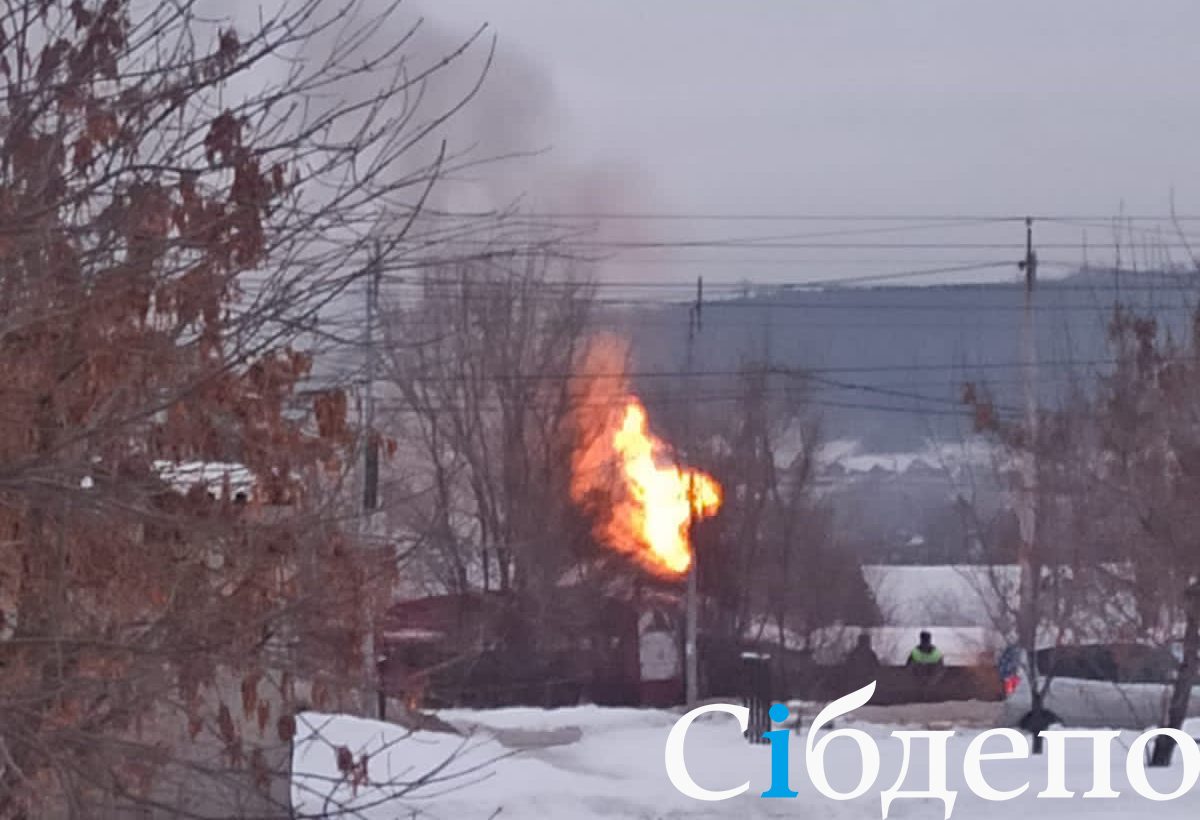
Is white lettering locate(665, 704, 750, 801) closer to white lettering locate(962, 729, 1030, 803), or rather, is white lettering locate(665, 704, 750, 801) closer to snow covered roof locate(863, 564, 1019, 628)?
white lettering locate(962, 729, 1030, 803)

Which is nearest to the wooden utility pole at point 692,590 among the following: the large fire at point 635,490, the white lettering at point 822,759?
the large fire at point 635,490

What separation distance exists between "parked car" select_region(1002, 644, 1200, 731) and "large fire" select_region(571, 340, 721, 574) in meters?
8.96

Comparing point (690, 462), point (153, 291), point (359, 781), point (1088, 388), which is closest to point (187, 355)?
point (153, 291)

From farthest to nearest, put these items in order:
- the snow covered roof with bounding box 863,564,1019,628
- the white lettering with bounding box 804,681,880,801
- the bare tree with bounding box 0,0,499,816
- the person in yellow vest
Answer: the person in yellow vest < the snow covered roof with bounding box 863,564,1019,628 < the white lettering with bounding box 804,681,880,801 < the bare tree with bounding box 0,0,499,816

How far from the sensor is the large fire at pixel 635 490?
106ft

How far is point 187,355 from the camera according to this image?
618 cm

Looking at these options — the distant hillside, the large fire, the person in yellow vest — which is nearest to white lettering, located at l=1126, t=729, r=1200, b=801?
the distant hillside

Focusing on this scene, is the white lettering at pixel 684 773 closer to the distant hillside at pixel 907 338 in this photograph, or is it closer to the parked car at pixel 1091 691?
the parked car at pixel 1091 691

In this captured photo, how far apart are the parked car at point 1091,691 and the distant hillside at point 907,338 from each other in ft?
9.09

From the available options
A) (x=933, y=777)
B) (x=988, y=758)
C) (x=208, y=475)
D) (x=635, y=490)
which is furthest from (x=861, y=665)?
(x=208, y=475)

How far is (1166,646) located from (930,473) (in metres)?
41.2

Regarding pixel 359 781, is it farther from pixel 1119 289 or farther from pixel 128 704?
pixel 1119 289

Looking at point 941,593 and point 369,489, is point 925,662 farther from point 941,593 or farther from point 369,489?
point 369,489

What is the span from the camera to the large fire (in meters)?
32.2
